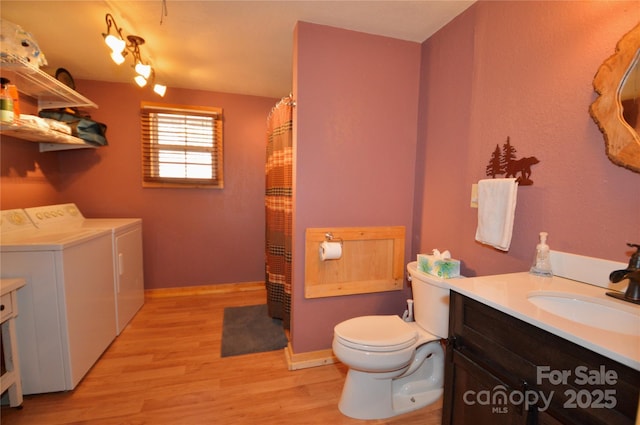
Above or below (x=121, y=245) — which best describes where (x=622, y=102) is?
above

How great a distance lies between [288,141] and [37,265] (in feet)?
5.48

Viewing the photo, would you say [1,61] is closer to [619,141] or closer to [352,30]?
[352,30]

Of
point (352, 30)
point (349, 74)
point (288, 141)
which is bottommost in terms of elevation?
point (288, 141)

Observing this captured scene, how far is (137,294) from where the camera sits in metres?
2.74

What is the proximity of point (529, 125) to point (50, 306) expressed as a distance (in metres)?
2.73

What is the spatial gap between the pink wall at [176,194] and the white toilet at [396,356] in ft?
6.88

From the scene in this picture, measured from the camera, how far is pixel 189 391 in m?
1.75

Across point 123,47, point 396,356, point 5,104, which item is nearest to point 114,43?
point 123,47

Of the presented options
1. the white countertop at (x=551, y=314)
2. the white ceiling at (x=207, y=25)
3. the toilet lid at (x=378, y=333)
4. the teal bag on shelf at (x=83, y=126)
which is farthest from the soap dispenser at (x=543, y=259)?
the teal bag on shelf at (x=83, y=126)

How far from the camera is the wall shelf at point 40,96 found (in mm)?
1752

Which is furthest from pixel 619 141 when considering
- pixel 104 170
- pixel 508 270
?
pixel 104 170

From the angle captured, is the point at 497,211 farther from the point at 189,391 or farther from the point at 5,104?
the point at 5,104

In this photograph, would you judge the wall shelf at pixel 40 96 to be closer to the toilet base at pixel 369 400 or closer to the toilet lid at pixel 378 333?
the toilet lid at pixel 378 333

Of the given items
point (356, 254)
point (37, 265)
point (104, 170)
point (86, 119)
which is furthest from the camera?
point (104, 170)
